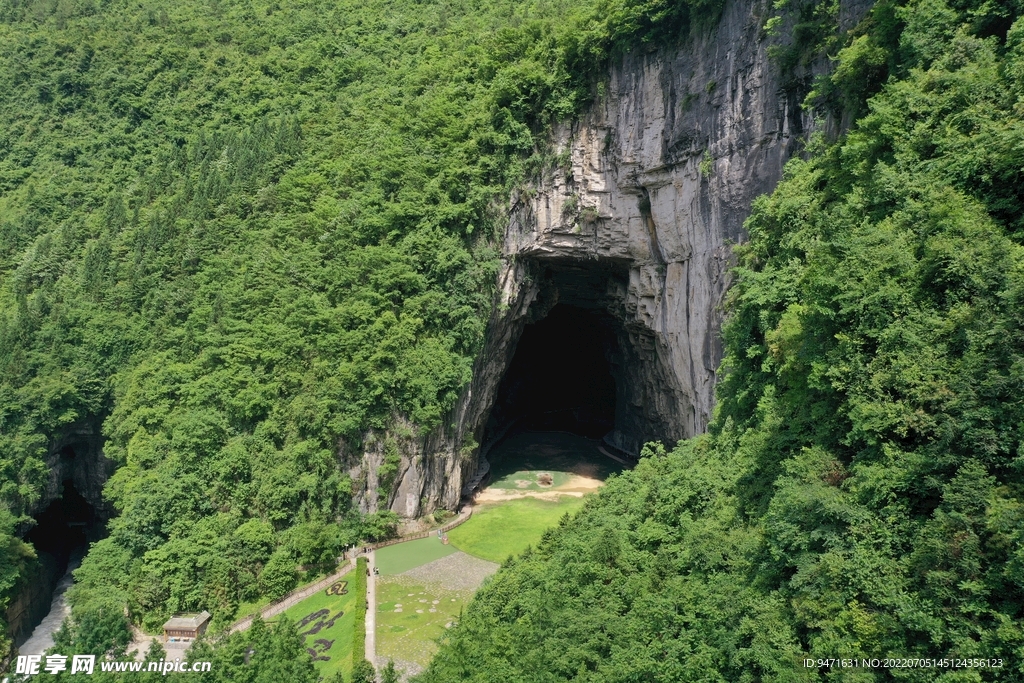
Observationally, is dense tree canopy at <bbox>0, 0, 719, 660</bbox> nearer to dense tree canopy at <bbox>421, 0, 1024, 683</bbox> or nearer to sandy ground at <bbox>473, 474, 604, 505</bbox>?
sandy ground at <bbox>473, 474, 604, 505</bbox>

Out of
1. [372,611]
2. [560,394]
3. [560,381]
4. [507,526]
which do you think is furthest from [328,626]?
[560,381]

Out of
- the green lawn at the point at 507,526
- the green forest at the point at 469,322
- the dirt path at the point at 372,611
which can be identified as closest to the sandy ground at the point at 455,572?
the green lawn at the point at 507,526

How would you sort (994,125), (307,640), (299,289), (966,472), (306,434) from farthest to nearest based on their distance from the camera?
1. (299,289)
2. (306,434)
3. (307,640)
4. (994,125)
5. (966,472)

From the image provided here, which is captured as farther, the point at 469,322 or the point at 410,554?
the point at 469,322

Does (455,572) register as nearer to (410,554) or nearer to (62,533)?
(410,554)

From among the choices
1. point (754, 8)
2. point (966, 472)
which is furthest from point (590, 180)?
point (966, 472)

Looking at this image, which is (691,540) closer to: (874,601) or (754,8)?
(874,601)
